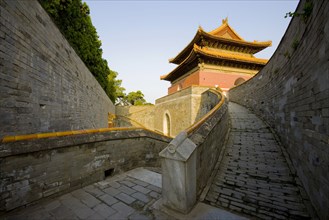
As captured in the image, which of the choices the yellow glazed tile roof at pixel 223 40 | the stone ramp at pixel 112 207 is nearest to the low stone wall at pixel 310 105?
the stone ramp at pixel 112 207

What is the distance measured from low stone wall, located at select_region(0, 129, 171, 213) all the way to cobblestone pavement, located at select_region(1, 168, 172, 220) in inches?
8.5

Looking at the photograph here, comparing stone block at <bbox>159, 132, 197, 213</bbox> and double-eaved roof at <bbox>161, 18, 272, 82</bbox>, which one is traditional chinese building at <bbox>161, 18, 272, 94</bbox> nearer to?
double-eaved roof at <bbox>161, 18, 272, 82</bbox>

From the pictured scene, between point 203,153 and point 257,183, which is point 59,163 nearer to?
point 203,153

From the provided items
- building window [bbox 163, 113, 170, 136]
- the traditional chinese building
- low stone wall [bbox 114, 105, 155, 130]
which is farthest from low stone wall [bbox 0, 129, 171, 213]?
low stone wall [bbox 114, 105, 155, 130]

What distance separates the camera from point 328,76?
215 cm

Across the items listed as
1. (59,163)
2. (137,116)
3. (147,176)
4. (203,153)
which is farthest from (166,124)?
(59,163)

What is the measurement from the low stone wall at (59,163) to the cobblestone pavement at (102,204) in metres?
0.22

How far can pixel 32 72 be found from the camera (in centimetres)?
402

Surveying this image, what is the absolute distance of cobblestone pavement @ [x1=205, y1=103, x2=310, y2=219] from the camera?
8.59ft

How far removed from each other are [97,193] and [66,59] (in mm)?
5673

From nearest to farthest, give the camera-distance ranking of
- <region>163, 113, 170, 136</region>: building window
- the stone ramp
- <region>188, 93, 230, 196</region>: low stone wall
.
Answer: the stone ramp
<region>188, 93, 230, 196</region>: low stone wall
<region>163, 113, 170, 136</region>: building window

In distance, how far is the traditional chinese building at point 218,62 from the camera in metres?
15.4

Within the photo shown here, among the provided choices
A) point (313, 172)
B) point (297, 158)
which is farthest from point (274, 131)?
point (313, 172)

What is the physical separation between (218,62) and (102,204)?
53.1ft
